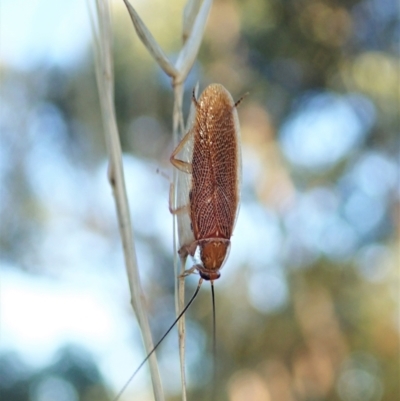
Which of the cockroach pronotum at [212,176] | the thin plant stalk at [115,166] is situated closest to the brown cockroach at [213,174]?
the cockroach pronotum at [212,176]

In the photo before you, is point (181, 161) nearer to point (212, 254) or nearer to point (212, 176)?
point (212, 176)

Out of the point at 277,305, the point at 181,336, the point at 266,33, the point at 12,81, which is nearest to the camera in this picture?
the point at 181,336

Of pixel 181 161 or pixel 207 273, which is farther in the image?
pixel 207 273

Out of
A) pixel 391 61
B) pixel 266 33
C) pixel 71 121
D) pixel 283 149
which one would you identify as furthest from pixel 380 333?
pixel 71 121

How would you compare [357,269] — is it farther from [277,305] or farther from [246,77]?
[246,77]

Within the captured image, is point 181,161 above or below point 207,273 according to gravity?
above

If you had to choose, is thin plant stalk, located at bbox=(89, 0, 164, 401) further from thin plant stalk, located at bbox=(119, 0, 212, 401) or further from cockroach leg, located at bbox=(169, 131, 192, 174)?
cockroach leg, located at bbox=(169, 131, 192, 174)

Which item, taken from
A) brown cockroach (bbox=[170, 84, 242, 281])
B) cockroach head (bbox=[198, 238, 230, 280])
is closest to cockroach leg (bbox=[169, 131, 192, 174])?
brown cockroach (bbox=[170, 84, 242, 281])

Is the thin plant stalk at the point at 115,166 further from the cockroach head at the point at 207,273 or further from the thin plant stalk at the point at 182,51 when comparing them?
the cockroach head at the point at 207,273

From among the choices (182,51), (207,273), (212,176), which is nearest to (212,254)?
(207,273)
